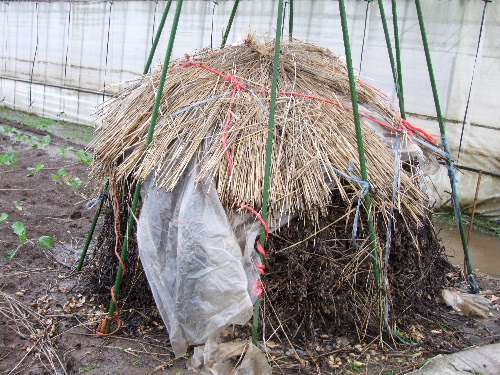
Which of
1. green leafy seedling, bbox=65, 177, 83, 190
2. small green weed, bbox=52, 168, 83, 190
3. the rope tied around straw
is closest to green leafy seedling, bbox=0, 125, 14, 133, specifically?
small green weed, bbox=52, 168, 83, 190

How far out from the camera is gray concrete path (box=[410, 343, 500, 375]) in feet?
11.3

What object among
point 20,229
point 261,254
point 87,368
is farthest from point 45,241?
point 261,254

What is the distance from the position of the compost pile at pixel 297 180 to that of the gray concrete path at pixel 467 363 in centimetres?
41

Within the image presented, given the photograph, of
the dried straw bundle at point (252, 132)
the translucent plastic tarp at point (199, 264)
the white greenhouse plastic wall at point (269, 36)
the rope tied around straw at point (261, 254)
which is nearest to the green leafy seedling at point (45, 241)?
the dried straw bundle at point (252, 132)

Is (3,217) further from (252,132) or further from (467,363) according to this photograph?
(467,363)

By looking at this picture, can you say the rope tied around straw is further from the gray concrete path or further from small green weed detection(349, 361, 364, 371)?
the gray concrete path

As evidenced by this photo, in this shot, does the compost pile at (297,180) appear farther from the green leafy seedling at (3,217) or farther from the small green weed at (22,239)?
the green leafy seedling at (3,217)

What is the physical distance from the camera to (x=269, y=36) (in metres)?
8.05

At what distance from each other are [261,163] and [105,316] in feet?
4.92

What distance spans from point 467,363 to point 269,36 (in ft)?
18.4

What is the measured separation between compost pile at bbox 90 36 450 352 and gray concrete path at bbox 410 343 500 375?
41cm

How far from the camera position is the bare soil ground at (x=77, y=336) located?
3.42 metres

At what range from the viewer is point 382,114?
4.38m

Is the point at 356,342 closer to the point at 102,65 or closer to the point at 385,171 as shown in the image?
the point at 385,171
